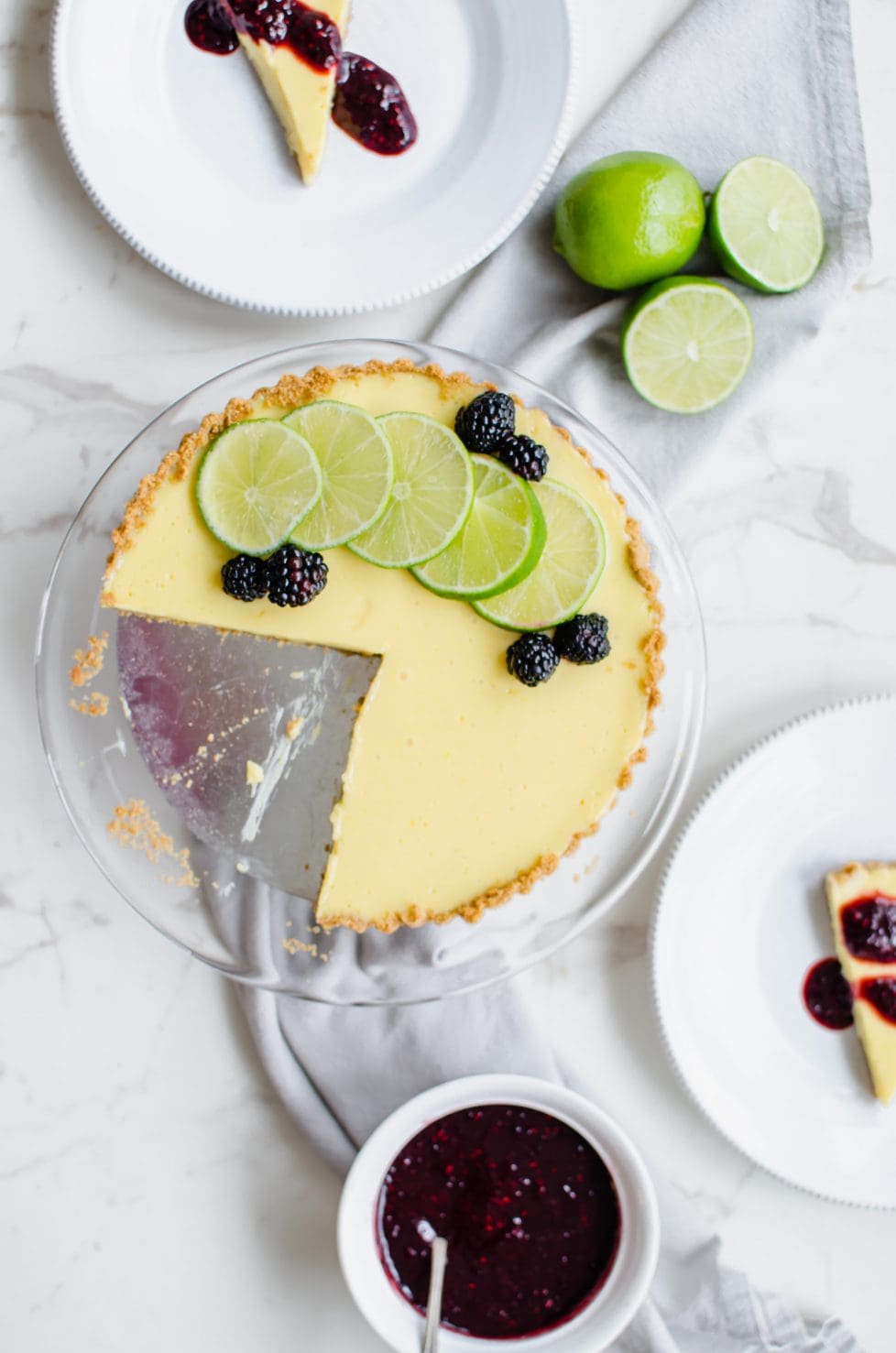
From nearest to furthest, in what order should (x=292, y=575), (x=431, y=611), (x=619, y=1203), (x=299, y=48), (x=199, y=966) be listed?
(x=292, y=575)
(x=431, y=611)
(x=619, y=1203)
(x=299, y=48)
(x=199, y=966)

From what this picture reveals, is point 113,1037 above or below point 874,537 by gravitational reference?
below

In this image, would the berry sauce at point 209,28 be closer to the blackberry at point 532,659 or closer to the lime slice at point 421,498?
the lime slice at point 421,498

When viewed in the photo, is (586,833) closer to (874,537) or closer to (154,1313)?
(874,537)

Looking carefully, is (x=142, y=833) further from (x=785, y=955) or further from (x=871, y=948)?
(x=871, y=948)

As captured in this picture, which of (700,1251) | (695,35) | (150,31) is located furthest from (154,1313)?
Answer: (695,35)

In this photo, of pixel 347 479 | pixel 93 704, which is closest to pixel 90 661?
pixel 93 704

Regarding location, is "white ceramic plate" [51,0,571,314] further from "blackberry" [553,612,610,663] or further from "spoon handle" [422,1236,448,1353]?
"spoon handle" [422,1236,448,1353]
